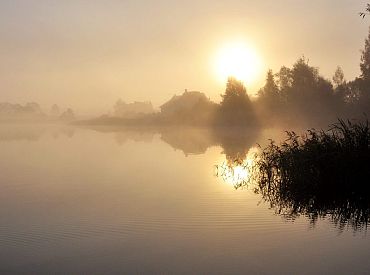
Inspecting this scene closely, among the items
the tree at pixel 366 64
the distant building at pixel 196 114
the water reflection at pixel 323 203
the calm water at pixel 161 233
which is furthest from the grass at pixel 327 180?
the distant building at pixel 196 114

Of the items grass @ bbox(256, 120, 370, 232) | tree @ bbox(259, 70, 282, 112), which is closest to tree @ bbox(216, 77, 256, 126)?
tree @ bbox(259, 70, 282, 112)

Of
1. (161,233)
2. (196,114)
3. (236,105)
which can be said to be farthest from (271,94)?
(161,233)

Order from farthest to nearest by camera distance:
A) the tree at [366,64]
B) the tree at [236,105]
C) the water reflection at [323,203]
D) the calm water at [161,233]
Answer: the tree at [236,105] < the tree at [366,64] < the water reflection at [323,203] < the calm water at [161,233]

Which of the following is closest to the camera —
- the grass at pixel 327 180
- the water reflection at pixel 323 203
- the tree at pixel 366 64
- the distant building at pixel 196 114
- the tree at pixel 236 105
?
the water reflection at pixel 323 203

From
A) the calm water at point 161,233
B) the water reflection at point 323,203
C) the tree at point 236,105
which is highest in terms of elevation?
the tree at point 236,105

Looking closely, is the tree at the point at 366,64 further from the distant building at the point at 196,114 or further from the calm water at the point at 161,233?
the calm water at the point at 161,233

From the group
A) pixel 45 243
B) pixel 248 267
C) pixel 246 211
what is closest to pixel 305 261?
pixel 248 267

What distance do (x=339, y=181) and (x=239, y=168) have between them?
9.18 m

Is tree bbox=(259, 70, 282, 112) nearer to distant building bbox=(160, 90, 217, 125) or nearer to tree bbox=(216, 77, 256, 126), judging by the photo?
tree bbox=(216, 77, 256, 126)

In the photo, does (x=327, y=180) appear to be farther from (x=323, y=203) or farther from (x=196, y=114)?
(x=196, y=114)

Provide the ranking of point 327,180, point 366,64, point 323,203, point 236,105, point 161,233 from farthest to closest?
point 236,105, point 366,64, point 327,180, point 323,203, point 161,233

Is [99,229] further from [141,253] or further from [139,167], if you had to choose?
[139,167]

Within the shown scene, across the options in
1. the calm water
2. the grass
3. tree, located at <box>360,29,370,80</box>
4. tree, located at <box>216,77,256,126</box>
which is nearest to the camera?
the calm water

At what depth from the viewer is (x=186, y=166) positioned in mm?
26031
